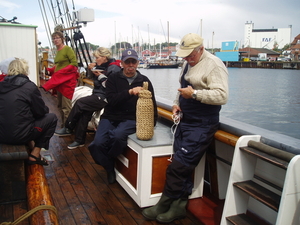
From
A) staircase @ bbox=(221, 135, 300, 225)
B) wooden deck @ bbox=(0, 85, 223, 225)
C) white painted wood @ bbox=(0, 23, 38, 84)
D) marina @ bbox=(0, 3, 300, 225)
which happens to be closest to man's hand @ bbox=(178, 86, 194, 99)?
marina @ bbox=(0, 3, 300, 225)

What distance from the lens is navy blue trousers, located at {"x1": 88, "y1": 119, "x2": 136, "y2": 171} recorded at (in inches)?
96.0

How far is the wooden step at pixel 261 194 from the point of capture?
1.54 meters

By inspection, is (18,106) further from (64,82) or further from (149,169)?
(64,82)

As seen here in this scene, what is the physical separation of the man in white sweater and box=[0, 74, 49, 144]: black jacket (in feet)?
3.60

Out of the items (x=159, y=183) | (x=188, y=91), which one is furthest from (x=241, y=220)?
(x=188, y=91)

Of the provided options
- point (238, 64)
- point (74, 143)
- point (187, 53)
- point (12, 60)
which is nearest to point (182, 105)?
point (187, 53)

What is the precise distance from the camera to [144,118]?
7.46ft

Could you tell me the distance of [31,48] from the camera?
280 inches

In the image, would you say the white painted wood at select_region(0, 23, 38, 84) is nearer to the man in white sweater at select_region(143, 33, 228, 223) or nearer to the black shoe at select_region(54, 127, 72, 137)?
the black shoe at select_region(54, 127, 72, 137)

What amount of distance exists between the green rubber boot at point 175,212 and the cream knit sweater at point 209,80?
73cm

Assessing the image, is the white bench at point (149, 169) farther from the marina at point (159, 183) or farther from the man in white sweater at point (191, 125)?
the man in white sweater at point (191, 125)

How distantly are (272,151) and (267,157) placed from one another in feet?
0.13

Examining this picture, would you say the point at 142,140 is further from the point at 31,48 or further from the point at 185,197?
the point at 31,48

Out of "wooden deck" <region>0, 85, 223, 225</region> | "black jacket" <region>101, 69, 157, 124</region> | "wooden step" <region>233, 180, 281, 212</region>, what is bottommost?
"wooden deck" <region>0, 85, 223, 225</region>
